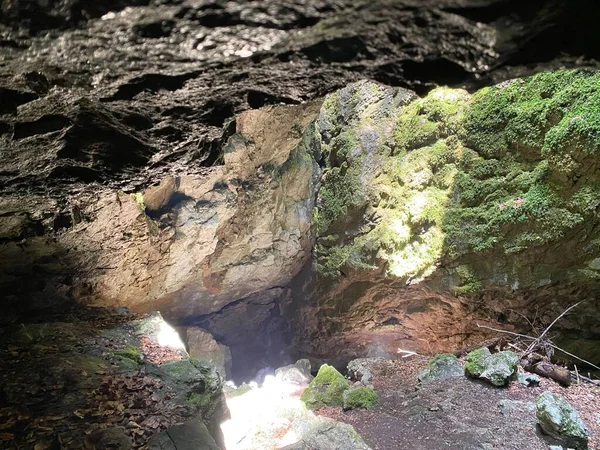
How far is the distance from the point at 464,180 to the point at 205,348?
11014 millimetres

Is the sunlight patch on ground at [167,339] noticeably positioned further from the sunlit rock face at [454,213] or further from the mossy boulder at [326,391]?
the sunlit rock face at [454,213]

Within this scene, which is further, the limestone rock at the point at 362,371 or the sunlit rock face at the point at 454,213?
the limestone rock at the point at 362,371

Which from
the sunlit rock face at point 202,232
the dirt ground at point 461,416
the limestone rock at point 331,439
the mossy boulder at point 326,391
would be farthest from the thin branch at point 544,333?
the sunlit rock face at point 202,232

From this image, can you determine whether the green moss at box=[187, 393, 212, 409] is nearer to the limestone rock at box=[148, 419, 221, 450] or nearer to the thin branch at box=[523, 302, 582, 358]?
the limestone rock at box=[148, 419, 221, 450]

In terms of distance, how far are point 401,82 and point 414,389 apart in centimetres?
735

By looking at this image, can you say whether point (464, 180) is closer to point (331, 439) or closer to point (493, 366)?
point (493, 366)

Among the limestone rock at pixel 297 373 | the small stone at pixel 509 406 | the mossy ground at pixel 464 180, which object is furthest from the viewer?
the limestone rock at pixel 297 373

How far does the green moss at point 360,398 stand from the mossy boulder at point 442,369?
1.17 meters

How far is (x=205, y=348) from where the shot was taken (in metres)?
14.1

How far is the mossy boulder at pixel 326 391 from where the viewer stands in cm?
894

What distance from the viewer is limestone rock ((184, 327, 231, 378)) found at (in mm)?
13907

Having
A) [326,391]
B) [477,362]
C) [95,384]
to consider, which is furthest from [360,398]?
[95,384]

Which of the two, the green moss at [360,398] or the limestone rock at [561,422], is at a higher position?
the limestone rock at [561,422]

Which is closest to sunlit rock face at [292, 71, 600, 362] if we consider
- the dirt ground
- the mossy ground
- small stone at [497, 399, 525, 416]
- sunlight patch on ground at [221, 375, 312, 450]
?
the mossy ground
